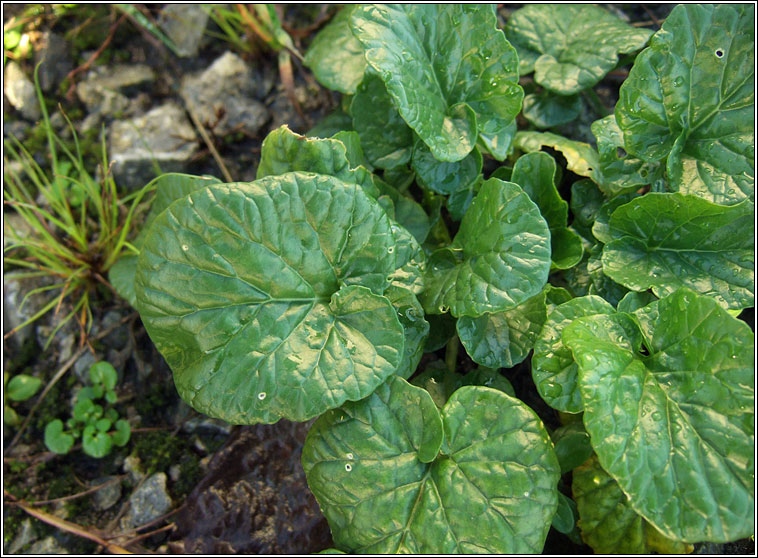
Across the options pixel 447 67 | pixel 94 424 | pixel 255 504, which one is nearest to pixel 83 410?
pixel 94 424

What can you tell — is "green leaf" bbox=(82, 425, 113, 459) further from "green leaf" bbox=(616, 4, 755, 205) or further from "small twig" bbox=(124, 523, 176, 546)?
"green leaf" bbox=(616, 4, 755, 205)

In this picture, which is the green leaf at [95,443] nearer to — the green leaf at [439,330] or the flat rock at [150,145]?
the flat rock at [150,145]

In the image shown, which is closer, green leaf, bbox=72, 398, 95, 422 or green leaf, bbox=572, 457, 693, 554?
green leaf, bbox=572, 457, 693, 554

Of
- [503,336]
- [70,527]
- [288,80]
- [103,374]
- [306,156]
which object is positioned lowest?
[70,527]

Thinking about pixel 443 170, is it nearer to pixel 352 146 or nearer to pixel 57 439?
pixel 352 146

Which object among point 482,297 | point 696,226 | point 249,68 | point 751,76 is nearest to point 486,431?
point 482,297

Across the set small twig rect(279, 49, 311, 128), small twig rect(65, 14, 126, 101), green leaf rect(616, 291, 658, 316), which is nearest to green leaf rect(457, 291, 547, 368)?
green leaf rect(616, 291, 658, 316)
